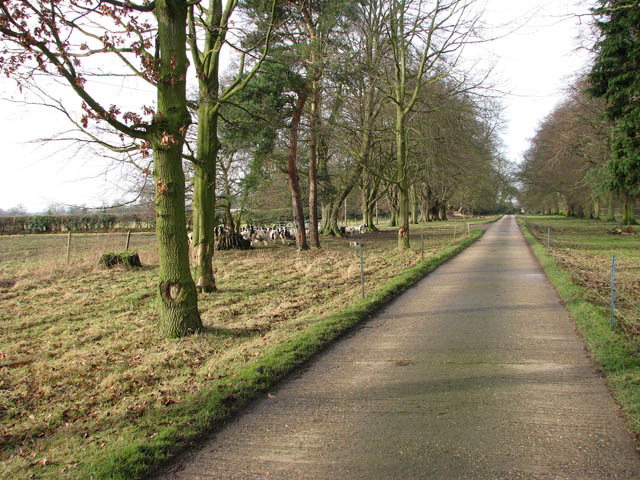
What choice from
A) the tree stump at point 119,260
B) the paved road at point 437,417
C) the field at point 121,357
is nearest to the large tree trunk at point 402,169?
the field at point 121,357

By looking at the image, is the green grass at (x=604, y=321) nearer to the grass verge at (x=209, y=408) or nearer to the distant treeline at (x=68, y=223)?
the grass verge at (x=209, y=408)

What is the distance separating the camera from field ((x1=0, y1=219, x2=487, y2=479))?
422 cm

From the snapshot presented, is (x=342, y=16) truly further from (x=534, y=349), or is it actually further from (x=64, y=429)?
(x=64, y=429)

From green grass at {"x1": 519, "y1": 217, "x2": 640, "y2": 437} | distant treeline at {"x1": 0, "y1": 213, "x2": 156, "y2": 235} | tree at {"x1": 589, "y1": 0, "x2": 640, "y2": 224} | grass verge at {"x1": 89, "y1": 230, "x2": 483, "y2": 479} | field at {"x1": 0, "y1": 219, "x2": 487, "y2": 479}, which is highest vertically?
tree at {"x1": 589, "y1": 0, "x2": 640, "y2": 224}

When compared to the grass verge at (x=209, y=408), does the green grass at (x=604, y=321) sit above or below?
above

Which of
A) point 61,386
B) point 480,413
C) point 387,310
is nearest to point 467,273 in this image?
point 387,310

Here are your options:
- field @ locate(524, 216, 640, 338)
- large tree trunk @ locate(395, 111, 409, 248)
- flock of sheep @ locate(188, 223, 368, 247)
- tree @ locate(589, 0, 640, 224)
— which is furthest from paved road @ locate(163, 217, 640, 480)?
flock of sheep @ locate(188, 223, 368, 247)

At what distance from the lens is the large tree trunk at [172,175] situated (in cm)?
757

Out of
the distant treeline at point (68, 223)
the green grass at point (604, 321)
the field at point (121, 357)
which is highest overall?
the distant treeline at point (68, 223)

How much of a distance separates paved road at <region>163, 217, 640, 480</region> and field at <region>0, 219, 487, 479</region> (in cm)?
63

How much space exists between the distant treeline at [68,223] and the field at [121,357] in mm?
34081

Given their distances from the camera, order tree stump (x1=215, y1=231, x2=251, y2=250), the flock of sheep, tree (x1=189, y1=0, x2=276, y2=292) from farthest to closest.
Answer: the flock of sheep
tree stump (x1=215, y1=231, x2=251, y2=250)
tree (x1=189, y1=0, x2=276, y2=292)

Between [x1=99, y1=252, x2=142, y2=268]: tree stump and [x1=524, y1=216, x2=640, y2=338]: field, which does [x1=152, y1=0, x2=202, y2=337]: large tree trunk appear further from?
[x1=99, y1=252, x2=142, y2=268]: tree stump

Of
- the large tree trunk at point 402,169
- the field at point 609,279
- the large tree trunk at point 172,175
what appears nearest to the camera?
the large tree trunk at point 172,175
